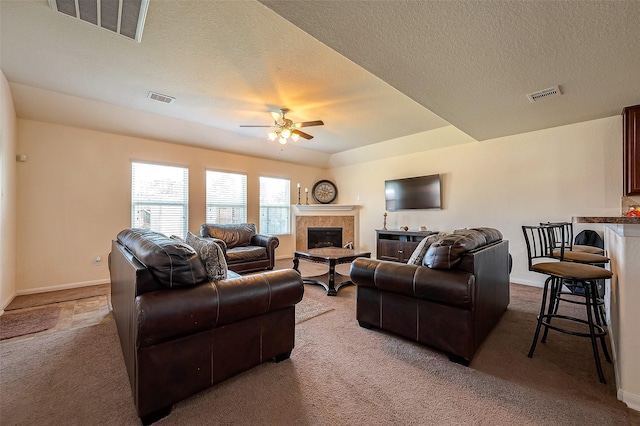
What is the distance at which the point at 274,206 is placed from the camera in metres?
6.39

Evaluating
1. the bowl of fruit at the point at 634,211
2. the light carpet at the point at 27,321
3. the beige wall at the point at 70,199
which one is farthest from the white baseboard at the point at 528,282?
the beige wall at the point at 70,199

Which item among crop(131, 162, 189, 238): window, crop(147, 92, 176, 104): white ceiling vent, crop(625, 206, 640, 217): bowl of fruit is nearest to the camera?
crop(625, 206, 640, 217): bowl of fruit

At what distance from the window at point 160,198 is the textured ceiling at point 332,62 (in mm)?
764

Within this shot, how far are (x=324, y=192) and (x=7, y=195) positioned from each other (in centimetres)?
555

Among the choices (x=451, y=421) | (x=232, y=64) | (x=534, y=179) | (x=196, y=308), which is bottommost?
(x=451, y=421)

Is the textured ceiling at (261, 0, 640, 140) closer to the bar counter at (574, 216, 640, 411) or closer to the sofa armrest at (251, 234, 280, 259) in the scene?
the bar counter at (574, 216, 640, 411)

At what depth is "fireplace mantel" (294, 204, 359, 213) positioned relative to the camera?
6.55m

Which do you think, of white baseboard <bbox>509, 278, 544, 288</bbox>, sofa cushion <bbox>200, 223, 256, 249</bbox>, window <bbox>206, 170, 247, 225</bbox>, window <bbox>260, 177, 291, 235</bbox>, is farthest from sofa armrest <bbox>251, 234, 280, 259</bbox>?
white baseboard <bbox>509, 278, 544, 288</bbox>

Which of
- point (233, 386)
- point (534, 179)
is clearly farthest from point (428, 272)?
point (534, 179)

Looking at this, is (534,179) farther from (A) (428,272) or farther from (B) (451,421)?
(B) (451,421)

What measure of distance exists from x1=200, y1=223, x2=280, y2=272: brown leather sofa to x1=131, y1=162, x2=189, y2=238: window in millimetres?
594

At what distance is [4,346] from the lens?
7.11ft

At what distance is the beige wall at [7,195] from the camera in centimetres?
291

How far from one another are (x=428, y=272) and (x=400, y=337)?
0.71 meters
